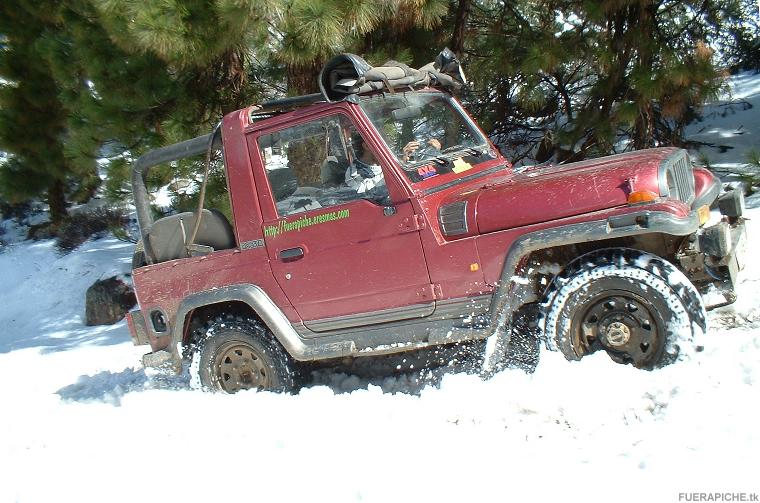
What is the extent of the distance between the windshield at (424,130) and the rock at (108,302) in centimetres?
636

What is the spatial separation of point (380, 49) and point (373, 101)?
2891 millimetres

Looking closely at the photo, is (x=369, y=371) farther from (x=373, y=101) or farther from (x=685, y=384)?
(x=685, y=384)

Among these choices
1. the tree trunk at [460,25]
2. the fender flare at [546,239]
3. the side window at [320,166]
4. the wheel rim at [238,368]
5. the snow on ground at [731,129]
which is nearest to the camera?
the fender flare at [546,239]

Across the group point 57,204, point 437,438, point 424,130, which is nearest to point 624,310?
Result: point 437,438

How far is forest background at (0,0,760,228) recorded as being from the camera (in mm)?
5953

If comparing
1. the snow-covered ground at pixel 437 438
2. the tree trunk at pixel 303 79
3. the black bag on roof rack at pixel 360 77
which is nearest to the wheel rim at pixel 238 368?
the snow-covered ground at pixel 437 438

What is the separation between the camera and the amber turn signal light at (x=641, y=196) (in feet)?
11.3

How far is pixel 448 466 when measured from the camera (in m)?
3.07

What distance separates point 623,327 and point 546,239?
613 millimetres

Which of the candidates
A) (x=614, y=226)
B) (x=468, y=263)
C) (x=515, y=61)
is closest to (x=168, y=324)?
(x=468, y=263)

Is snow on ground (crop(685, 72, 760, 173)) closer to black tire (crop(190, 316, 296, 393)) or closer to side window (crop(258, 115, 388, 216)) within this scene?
side window (crop(258, 115, 388, 216))

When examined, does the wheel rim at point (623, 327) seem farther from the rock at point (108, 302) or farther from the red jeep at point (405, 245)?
the rock at point (108, 302)

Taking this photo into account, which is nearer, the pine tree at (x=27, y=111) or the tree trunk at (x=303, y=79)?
the tree trunk at (x=303, y=79)

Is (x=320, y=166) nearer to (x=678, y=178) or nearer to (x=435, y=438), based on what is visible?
(x=435, y=438)
